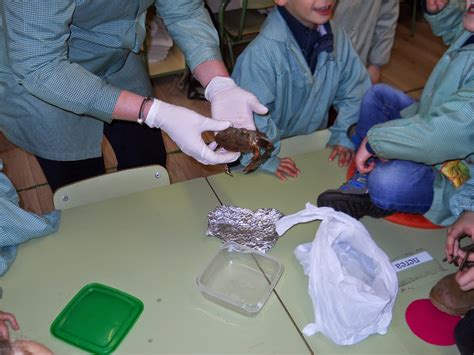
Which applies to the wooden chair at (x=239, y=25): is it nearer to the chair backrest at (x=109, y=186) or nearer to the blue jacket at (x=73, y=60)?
the blue jacket at (x=73, y=60)

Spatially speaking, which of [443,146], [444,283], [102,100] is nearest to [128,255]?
[102,100]

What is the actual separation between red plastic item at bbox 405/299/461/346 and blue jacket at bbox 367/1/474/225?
1.00ft

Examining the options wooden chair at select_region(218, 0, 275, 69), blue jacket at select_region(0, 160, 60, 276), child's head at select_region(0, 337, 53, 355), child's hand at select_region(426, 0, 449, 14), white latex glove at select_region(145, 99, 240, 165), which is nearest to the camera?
child's head at select_region(0, 337, 53, 355)

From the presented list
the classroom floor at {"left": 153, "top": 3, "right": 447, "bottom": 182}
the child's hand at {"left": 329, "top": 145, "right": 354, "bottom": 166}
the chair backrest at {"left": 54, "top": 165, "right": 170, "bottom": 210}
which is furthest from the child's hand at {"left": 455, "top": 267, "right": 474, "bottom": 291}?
the classroom floor at {"left": 153, "top": 3, "right": 447, "bottom": 182}

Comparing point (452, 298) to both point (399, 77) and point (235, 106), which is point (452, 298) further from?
point (399, 77)

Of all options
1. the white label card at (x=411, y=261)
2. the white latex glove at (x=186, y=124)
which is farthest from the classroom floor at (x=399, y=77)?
the white label card at (x=411, y=261)

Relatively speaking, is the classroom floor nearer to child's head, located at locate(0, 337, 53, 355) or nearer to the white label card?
the white label card

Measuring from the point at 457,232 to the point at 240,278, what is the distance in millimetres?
544

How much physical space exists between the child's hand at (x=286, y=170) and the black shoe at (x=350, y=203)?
0.17 m

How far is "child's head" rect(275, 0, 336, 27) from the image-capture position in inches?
58.2

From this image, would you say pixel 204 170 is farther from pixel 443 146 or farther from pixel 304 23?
pixel 443 146

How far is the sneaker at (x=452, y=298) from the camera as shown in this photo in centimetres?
98

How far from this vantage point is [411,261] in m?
1.11

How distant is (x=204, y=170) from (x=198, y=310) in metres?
1.49
